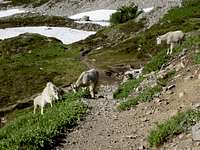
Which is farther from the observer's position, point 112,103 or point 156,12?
point 156,12

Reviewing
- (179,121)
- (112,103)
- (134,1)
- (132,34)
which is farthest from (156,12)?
(179,121)

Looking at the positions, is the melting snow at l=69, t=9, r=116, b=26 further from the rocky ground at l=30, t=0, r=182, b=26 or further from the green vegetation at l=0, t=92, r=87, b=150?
the green vegetation at l=0, t=92, r=87, b=150

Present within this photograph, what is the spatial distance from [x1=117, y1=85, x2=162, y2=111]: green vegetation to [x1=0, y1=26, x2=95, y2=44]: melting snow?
332 feet

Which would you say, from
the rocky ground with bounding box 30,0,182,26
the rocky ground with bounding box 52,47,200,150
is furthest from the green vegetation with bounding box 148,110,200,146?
the rocky ground with bounding box 30,0,182,26

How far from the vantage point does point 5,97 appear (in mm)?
67375

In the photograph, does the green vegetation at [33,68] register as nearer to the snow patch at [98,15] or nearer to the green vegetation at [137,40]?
the green vegetation at [137,40]

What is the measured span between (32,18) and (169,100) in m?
156

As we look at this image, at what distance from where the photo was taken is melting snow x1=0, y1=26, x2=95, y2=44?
13006cm

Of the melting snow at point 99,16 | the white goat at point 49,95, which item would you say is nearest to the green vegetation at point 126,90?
the white goat at point 49,95

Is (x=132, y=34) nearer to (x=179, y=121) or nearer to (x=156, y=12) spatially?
(x=156, y=12)

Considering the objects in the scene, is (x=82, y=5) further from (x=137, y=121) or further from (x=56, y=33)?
(x=137, y=121)

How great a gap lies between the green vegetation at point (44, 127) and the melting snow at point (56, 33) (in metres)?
99.8

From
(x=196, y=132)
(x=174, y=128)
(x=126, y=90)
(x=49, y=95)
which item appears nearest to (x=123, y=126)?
(x=174, y=128)

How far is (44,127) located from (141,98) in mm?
5142
